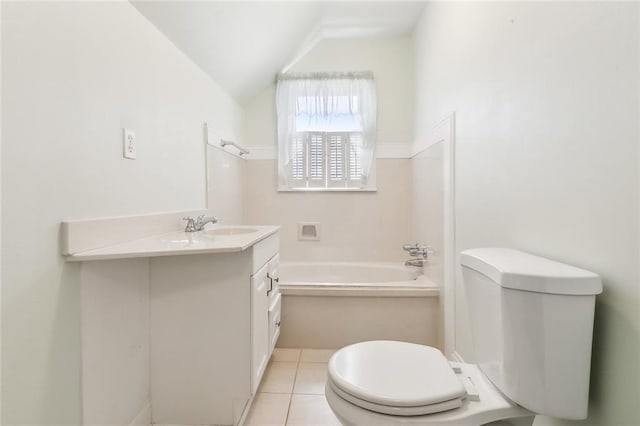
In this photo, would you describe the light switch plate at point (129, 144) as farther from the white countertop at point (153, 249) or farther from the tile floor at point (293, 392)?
the tile floor at point (293, 392)

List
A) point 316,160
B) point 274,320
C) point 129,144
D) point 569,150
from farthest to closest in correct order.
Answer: point 316,160 → point 274,320 → point 129,144 → point 569,150

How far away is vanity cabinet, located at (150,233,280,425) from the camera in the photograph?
139 cm

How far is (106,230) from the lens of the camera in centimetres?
117

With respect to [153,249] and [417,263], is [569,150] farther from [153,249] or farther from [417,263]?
[417,263]

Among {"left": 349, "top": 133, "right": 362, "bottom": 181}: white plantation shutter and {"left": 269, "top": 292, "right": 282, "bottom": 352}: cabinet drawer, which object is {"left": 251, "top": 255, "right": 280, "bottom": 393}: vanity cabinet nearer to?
{"left": 269, "top": 292, "right": 282, "bottom": 352}: cabinet drawer

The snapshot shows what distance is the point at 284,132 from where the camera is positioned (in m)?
2.98

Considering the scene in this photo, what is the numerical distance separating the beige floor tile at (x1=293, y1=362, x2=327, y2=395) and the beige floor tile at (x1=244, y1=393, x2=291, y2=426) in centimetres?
11

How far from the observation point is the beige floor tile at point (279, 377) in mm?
1748

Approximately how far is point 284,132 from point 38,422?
2508 millimetres

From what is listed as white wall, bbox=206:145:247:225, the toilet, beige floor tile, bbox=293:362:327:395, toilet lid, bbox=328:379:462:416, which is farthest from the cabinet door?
white wall, bbox=206:145:247:225

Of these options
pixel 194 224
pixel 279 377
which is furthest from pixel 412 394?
pixel 194 224

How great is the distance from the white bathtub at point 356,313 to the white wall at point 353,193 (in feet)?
2.73

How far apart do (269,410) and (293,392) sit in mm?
178

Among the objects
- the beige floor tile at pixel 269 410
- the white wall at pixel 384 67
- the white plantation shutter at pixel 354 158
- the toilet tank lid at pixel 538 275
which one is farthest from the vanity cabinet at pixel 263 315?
the white wall at pixel 384 67
